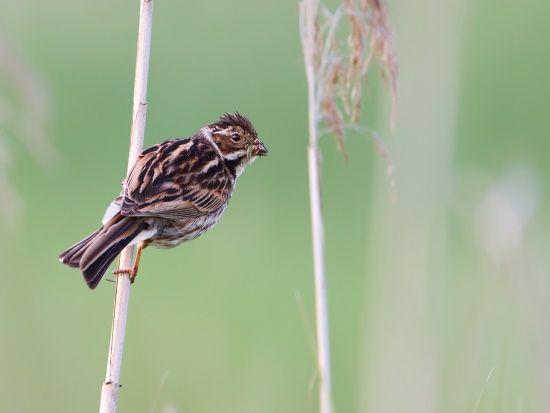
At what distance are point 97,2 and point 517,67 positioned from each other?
5469mm

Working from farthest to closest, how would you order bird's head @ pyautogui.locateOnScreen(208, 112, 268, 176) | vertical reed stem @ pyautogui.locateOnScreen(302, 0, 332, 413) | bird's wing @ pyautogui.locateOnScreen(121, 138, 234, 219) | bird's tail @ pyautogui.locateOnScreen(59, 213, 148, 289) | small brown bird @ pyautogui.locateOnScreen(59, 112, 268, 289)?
bird's head @ pyautogui.locateOnScreen(208, 112, 268, 176), bird's wing @ pyautogui.locateOnScreen(121, 138, 234, 219), small brown bird @ pyautogui.locateOnScreen(59, 112, 268, 289), bird's tail @ pyautogui.locateOnScreen(59, 213, 148, 289), vertical reed stem @ pyautogui.locateOnScreen(302, 0, 332, 413)

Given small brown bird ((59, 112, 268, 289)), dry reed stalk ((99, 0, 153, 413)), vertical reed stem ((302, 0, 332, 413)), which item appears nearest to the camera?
dry reed stalk ((99, 0, 153, 413))

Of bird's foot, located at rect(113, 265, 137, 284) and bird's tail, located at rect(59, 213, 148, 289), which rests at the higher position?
bird's tail, located at rect(59, 213, 148, 289)

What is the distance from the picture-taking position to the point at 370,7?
329 centimetres

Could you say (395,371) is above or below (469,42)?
below

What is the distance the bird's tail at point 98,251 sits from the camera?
308cm

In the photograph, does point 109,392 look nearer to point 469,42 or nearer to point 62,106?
point 62,106

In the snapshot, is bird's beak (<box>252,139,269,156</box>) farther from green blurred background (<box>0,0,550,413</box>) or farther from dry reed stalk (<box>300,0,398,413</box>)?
dry reed stalk (<box>300,0,398,413</box>)

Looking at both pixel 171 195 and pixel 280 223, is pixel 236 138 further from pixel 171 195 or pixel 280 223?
pixel 280 223

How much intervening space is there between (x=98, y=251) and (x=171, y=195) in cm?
72

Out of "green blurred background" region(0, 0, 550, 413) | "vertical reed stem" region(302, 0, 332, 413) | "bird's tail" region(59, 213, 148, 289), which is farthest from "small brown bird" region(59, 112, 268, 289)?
"vertical reed stem" region(302, 0, 332, 413)

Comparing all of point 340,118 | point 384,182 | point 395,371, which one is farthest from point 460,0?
point 395,371

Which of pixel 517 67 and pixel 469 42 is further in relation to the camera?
pixel 469 42

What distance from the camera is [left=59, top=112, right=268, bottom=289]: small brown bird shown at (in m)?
3.21
